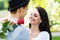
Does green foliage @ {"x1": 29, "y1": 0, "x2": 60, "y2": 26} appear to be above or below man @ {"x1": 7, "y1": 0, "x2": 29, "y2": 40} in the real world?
below

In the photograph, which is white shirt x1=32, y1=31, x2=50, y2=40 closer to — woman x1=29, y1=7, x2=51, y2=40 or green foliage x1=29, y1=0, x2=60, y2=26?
woman x1=29, y1=7, x2=51, y2=40

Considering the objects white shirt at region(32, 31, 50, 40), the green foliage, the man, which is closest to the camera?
the man

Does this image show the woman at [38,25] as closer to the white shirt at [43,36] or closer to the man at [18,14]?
the white shirt at [43,36]

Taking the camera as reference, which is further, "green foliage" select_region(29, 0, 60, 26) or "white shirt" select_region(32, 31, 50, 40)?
"green foliage" select_region(29, 0, 60, 26)

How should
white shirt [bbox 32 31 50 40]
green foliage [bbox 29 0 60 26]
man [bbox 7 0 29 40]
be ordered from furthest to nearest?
green foliage [bbox 29 0 60 26], white shirt [bbox 32 31 50 40], man [bbox 7 0 29 40]

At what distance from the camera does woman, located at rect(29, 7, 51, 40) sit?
1903 millimetres

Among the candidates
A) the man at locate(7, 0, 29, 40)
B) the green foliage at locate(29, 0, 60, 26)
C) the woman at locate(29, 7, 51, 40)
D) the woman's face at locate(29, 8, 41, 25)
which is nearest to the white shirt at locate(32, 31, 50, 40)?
the woman at locate(29, 7, 51, 40)

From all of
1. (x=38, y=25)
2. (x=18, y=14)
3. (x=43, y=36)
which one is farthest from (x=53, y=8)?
(x=18, y=14)

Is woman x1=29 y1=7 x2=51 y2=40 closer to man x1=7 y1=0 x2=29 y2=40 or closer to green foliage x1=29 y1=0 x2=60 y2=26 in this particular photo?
man x1=7 y1=0 x2=29 y2=40

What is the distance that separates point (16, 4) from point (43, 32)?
2.12 ft

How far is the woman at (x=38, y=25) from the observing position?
190 centimetres

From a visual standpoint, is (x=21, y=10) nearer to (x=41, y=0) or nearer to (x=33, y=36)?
(x=33, y=36)

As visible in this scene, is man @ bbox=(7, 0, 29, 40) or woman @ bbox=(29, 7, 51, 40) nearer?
man @ bbox=(7, 0, 29, 40)

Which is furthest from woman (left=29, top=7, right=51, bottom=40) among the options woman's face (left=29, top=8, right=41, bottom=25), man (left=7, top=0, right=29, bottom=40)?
man (left=7, top=0, right=29, bottom=40)
